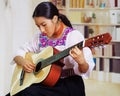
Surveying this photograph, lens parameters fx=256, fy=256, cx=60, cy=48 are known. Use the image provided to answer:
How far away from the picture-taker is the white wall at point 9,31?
251 cm

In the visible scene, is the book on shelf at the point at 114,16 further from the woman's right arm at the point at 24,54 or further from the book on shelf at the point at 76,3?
the woman's right arm at the point at 24,54

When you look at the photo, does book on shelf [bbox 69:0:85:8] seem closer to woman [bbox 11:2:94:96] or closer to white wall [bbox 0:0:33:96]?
white wall [bbox 0:0:33:96]

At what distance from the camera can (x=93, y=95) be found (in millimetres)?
2672

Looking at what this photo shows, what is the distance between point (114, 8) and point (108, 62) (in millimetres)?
668

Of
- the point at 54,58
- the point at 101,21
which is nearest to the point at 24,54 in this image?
the point at 54,58

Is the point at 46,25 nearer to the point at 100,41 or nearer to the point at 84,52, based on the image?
the point at 84,52

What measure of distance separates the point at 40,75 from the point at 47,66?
0.22 feet

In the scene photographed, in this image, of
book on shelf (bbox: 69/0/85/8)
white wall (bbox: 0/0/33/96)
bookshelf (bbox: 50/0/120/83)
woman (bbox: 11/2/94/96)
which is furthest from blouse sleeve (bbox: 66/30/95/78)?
book on shelf (bbox: 69/0/85/8)

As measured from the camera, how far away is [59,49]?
143cm

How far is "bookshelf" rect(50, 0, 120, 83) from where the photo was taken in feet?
10.1

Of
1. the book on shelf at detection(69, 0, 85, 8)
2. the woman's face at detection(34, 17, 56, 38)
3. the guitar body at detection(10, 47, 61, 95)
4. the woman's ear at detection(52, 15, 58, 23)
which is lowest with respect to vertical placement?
the guitar body at detection(10, 47, 61, 95)

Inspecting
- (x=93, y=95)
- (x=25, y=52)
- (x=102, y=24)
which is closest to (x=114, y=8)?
(x=102, y=24)

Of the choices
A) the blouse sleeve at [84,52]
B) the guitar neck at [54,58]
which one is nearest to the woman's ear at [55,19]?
the blouse sleeve at [84,52]

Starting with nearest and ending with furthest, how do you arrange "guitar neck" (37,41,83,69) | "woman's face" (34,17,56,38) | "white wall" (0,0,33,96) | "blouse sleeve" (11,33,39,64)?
"guitar neck" (37,41,83,69)
"woman's face" (34,17,56,38)
"blouse sleeve" (11,33,39,64)
"white wall" (0,0,33,96)
